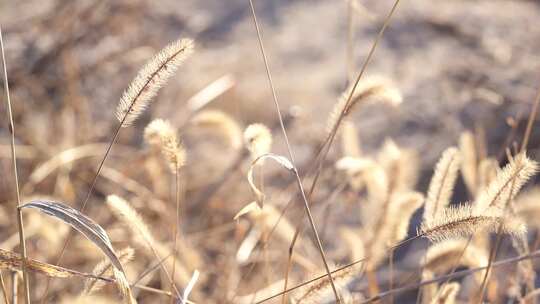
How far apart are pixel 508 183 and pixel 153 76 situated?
0.50 m

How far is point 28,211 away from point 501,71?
1.91 m

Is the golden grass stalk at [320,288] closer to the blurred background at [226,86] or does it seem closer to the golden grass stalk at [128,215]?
the golden grass stalk at [128,215]

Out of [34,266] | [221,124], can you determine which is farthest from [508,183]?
[221,124]

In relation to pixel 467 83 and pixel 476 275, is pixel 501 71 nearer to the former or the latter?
pixel 467 83

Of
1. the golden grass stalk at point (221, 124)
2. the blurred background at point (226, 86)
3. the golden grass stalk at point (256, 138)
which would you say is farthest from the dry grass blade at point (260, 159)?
the blurred background at point (226, 86)

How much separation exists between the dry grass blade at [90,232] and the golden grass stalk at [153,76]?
14 centimetres

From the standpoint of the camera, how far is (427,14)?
327 centimetres

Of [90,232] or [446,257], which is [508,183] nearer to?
[446,257]

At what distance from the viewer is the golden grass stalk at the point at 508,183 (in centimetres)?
93

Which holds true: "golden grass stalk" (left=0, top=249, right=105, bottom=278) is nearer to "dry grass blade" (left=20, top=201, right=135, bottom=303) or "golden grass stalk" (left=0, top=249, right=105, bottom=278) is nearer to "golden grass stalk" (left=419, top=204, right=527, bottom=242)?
"dry grass blade" (left=20, top=201, right=135, bottom=303)

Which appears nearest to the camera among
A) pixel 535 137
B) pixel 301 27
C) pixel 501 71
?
pixel 535 137

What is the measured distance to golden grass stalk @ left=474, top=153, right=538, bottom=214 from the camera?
931 mm

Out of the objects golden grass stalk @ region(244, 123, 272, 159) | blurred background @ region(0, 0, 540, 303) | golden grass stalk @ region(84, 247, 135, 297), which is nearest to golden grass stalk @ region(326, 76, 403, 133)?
golden grass stalk @ region(244, 123, 272, 159)

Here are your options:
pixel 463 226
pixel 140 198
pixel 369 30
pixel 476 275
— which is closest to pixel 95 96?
pixel 140 198
